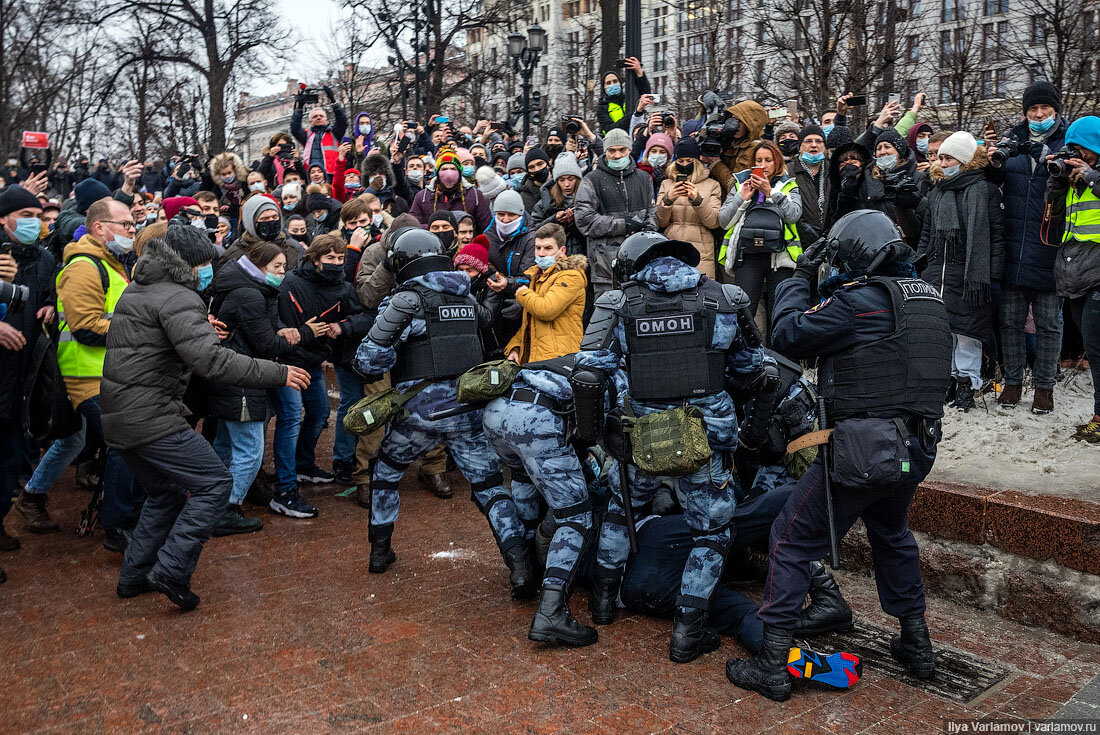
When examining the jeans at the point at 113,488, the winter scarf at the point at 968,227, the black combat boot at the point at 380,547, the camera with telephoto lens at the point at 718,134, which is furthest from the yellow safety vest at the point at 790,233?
the jeans at the point at 113,488

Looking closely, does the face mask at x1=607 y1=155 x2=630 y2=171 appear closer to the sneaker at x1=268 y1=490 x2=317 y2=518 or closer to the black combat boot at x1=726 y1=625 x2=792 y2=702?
the sneaker at x1=268 y1=490 x2=317 y2=518

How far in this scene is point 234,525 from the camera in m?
6.59

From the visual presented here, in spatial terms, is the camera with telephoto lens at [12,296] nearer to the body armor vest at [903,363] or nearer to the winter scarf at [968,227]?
the body armor vest at [903,363]

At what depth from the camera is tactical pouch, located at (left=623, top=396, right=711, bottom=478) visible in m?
4.27

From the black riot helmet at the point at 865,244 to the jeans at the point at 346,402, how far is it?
15.2 feet

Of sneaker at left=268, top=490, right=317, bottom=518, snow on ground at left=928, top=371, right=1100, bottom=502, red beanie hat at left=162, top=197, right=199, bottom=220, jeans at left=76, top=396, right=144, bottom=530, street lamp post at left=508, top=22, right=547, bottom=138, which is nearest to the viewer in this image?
snow on ground at left=928, top=371, right=1100, bottom=502

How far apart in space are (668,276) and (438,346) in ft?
5.63

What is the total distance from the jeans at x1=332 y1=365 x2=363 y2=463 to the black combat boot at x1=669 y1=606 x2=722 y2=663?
4047 millimetres

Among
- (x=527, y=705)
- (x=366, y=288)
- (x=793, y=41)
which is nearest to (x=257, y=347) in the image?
(x=366, y=288)

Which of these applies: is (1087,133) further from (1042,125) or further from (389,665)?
(389,665)

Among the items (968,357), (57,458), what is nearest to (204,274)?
(57,458)

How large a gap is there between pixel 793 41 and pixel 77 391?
14257 mm

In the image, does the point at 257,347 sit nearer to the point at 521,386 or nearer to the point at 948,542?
the point at 521,386

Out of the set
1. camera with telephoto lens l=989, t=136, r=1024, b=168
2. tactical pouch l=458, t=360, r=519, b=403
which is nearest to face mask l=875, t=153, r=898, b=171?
camera with telephoto lens l=989, t=136, r=1024, b=168
